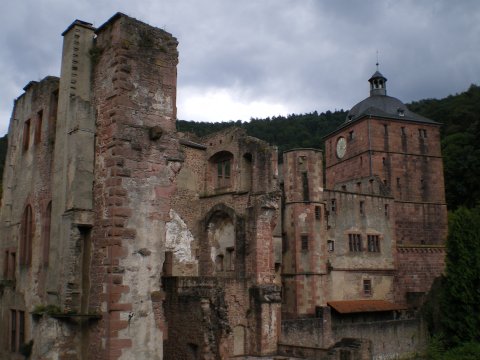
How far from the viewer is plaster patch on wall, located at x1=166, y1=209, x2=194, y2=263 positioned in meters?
22.5

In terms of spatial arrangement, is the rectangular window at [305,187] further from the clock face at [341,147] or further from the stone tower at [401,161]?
the clock face at [341,147]

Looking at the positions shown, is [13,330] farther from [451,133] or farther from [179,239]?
[451,133]

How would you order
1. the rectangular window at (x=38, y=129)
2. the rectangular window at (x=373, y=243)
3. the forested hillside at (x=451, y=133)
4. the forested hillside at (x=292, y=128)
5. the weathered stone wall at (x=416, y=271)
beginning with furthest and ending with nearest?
the forested hillside at (x=292, y=128)
the forested hillside at (x=451, y=133)
the weathered stone wall at (x=416, y=271)
the rectangular window at (x=373, y=243)
the rectangular window at (x=38, y=129)

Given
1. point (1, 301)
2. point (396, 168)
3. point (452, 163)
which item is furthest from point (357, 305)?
point (452, 163)

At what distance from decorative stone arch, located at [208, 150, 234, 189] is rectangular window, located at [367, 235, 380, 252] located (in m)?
10.5

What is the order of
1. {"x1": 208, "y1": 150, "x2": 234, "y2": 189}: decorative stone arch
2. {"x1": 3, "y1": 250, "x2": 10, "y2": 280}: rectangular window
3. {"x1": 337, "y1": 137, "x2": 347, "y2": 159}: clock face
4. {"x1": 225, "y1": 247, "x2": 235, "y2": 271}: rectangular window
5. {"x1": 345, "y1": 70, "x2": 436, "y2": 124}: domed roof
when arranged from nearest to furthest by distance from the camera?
1. {"x1": 3, "y1": 250, "x2": 10, "y2": 280}: rectangular window
2. {"x1": 225, "y1": 247, "x2": 235, "y2": 271}: rectangular window
3. {"x1": 208, "y1": 150, "x2": 234, "y2": 189}: decorative stone arch
4. {"x1": 345, "y1": 70, "x2": 436, "y2": 124}: domed roof
5. {"x1": 337, "y1": 137, "x2": 347, "y2": 159}: clock face

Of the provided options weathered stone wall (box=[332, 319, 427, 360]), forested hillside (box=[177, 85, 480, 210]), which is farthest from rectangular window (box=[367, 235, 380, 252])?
forested hillside (box=[177, 85, 480, 210])

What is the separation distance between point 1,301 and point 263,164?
484 inches

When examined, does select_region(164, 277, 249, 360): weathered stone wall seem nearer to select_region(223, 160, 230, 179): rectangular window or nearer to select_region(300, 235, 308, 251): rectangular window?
select_region(223, 160, 230, 179): rectangular window

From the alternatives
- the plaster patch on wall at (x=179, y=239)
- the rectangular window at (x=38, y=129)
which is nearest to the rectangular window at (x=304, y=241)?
the plaster patch on wall at (x=179, y=239)

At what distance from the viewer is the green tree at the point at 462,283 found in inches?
869

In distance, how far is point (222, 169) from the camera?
2516 centimetres

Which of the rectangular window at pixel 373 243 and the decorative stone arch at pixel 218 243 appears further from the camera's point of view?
the rectangular window at pixel 373 243

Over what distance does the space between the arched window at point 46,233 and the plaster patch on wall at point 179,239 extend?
964 centimetres
